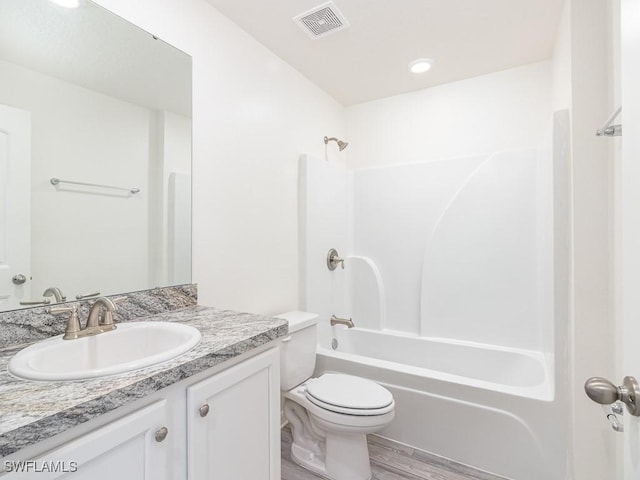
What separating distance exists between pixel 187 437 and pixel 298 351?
1003 millimetres

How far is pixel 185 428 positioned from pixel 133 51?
1.48 m

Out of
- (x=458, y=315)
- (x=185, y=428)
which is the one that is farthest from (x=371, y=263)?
(x=185, y=428)

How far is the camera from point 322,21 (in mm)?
1783

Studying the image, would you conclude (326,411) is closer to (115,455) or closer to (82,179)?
(115,455)

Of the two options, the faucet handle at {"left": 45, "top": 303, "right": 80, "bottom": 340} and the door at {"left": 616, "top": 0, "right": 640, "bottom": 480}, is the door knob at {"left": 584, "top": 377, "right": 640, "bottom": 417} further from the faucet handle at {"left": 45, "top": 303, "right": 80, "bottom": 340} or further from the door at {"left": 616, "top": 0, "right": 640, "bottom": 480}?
the faucet handle at {"left": 45, "top": 303, "right": 80, "bottom": 340}

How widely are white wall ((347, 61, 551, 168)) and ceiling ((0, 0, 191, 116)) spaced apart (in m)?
1.74

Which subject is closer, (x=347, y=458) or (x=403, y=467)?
(x=347, y=458)

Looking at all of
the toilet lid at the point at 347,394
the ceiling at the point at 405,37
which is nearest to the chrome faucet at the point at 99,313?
the toilet lid at the point at 347,394

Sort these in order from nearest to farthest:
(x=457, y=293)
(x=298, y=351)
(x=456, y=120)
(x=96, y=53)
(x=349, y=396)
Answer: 1. (x=96, y=53)
2. (x=349, y=396)
3. (x=298, y=351)
4. (x=457, y=293)
5. (x=456, y=120)

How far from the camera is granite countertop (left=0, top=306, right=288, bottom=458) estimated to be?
577 millimetres

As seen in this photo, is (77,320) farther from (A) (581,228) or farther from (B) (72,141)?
(A) (581,228)

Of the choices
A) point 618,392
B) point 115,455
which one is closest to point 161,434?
point 115,455

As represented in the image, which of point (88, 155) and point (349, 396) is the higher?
point (88, 155)

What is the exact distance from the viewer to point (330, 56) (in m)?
2.13
